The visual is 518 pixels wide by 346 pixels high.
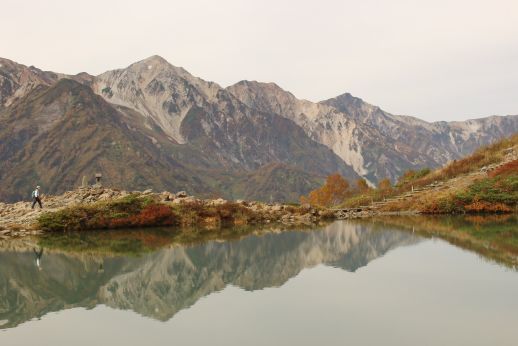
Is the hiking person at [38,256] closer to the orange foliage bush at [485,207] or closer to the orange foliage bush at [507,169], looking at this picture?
the orange foliage bush at [485,207]

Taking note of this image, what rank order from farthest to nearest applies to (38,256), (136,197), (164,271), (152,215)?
(136,197)
(152,215)
(38,256)
(164,271)

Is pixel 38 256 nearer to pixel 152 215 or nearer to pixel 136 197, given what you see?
pixel 152 215

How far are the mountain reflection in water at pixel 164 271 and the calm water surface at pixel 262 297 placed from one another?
81 mm

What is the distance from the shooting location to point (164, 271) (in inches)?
998

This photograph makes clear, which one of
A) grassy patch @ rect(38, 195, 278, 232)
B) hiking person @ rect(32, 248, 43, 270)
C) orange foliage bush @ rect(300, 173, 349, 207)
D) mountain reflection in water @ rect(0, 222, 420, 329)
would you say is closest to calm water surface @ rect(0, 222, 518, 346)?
mountain reflection in water @ rect(0, 222, 420, 329)

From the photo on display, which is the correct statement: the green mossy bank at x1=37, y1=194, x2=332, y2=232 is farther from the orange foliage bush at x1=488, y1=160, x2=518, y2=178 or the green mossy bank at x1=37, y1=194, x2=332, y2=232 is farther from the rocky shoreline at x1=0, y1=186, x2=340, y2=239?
the orange foliage bush at x1=488, y1=160, x2=518, y2=178

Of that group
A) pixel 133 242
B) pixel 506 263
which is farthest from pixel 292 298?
pixel 133 242

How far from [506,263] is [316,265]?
9.13 meters

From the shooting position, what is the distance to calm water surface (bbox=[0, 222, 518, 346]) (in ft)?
47.0

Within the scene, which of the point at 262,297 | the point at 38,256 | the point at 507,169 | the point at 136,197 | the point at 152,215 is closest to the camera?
the point at 262,297

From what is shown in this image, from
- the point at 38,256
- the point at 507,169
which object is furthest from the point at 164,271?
the point at 507,169

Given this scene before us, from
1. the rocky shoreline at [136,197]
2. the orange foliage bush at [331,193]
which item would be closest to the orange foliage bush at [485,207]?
the rocky shoreline at [136,197]

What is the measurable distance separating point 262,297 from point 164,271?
7.90 metres

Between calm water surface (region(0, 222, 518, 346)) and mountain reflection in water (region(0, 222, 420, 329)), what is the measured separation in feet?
0.27
